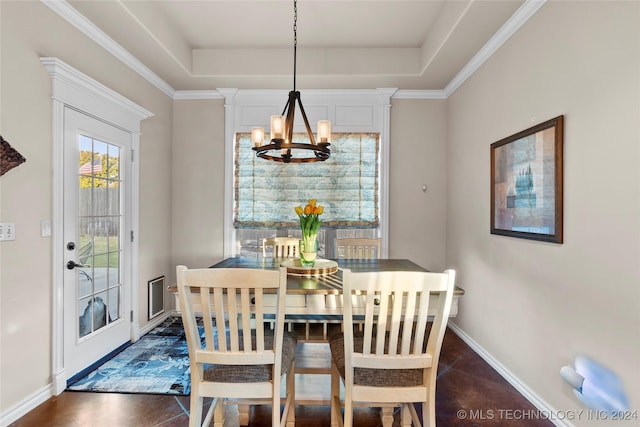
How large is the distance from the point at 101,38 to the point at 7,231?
1.65 meters

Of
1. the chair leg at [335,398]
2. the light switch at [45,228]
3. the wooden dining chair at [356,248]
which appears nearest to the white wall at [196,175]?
the wooden dining chair at [356,248]

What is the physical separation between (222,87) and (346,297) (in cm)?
321

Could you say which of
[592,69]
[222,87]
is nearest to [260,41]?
[222,87]

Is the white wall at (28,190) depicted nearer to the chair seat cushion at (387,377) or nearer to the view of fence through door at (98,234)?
the view of fence through door at (98,234)

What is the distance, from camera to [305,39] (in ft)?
10.8

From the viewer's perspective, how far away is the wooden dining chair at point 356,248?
310 cm

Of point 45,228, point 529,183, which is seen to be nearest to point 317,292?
point 529,183

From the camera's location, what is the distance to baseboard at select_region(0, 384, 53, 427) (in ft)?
6.42

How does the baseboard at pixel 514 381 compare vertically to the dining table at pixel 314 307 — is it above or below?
below

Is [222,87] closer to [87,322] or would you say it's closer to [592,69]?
[87,322]

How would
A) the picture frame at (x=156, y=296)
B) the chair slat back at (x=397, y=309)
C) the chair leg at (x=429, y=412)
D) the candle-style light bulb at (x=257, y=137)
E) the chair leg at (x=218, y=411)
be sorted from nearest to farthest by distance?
the chair slat back at (x=397, y=309)
the chair leg at (x=429, y=412)
the chair leg at (x=218, y=411)
the candle-style light bulb at (x=257, y=137)
the picture frame at (x=156, y=296)

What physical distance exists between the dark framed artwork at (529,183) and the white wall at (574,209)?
66mm

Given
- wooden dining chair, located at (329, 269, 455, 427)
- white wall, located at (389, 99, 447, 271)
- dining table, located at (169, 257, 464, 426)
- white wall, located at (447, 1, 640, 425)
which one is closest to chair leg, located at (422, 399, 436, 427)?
wooden dining chair, located at (329, 269, 455, 427)

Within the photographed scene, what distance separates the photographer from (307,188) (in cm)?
393
